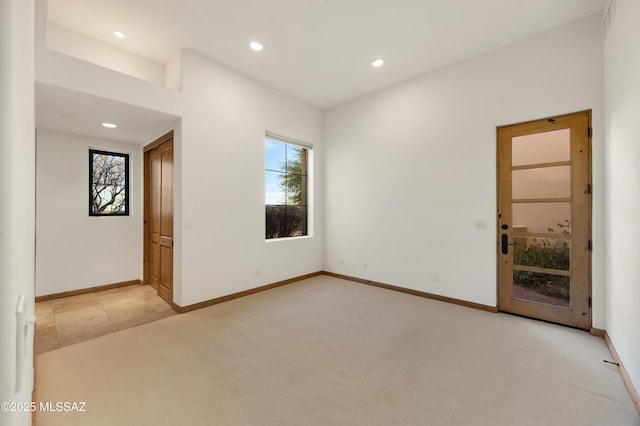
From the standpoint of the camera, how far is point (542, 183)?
3.31m

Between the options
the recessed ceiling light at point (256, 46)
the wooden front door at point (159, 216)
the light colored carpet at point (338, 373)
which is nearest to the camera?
the light colored carpet at point (338, 373)

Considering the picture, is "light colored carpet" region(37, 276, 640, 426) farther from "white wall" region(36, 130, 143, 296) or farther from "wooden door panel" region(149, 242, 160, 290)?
"white wall" region(36, 130, 143, 296)

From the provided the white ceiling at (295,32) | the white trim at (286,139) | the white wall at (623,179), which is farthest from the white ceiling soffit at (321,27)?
the white trim at (286,139)

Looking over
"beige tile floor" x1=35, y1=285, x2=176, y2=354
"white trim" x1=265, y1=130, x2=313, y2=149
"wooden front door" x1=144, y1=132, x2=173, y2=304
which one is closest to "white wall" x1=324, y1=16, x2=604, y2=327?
"white trim" x1=265, y1=130, x2=313, y2=149

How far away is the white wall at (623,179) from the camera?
1972 millimetres

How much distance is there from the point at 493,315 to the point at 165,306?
14.3 ft

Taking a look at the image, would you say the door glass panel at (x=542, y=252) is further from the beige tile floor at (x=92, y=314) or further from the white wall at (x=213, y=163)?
the beige tile floor at (x=92, y=314)

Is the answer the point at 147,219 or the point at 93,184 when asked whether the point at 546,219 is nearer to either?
the point at 147,219

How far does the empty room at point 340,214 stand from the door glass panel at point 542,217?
0.02 meters

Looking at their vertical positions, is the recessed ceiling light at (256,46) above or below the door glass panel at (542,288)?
above

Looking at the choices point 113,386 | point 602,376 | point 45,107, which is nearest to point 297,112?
point 45,107

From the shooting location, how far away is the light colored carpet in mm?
1812

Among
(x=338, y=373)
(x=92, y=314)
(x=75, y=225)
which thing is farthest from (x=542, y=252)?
(x=75, y=225)

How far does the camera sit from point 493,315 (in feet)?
11.4
